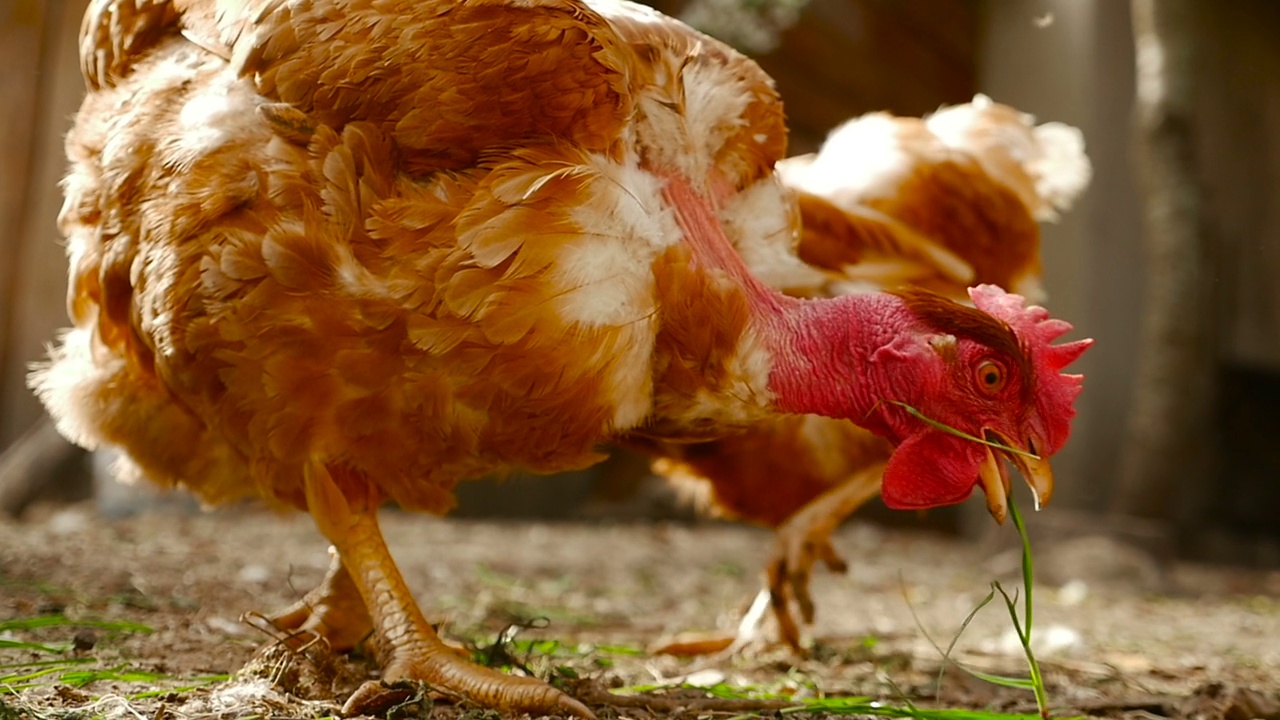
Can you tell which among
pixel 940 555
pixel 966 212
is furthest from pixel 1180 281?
pixel 966 212

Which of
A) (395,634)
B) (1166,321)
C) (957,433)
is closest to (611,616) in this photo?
(395,634)

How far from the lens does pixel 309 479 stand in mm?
2252

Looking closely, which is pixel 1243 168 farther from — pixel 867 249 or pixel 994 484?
pixel 994 484

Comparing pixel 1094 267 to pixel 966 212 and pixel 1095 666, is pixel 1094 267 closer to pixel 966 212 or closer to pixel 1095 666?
pixel 966 212

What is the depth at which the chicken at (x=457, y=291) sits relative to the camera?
2105mm

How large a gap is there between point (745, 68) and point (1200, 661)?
2389 millimetres

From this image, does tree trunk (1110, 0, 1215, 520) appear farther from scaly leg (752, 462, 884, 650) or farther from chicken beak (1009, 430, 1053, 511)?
chicken beak (1009, 430, 1053, 511)

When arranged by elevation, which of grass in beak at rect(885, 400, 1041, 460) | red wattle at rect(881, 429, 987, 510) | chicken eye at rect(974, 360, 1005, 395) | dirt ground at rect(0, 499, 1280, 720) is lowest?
dirt ground at rect(0, 499, 1280, 720)

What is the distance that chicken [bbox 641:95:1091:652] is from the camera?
136 inches

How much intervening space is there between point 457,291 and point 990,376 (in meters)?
1.10

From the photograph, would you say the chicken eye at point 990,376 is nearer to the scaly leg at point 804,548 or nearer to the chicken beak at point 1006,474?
the chicken beak at point 1006,474

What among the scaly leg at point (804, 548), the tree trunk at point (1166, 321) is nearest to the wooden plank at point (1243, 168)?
the tree trunk at point (1166, 321)

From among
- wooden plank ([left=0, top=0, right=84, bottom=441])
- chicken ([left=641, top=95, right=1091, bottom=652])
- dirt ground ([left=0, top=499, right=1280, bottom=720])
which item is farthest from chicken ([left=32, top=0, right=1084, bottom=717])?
wooden plank ([left=0, top=0, right=84, bottom=441])

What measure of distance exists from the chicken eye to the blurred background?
2735mm
